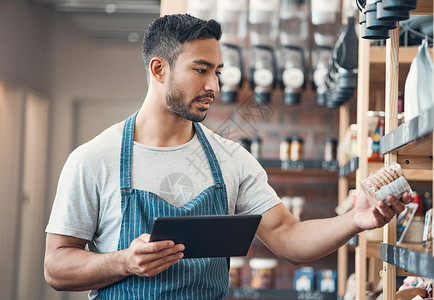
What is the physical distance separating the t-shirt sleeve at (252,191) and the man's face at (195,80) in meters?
0.26

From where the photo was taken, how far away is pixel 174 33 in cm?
206

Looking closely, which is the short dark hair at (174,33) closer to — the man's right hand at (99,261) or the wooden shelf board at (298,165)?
the man's right hand at (99,261)

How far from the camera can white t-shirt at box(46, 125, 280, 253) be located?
1.93 meters

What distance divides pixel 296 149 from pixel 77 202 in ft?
7.57

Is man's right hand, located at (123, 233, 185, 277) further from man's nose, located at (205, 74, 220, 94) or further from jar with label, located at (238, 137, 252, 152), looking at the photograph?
jar with label, located at (238, 137, 252, 152)

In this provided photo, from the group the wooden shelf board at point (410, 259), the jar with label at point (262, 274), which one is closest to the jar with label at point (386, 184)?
the wooden shelf board at point (410, 259)

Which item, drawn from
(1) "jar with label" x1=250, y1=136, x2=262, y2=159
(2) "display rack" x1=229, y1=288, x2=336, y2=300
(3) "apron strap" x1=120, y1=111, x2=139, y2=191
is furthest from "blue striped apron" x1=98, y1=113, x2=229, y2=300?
(1) "jar with label" x1=250, y1=136, x2=262, y2=159

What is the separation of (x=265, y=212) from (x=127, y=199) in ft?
1.49

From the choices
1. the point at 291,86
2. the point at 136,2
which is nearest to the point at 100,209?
the point at 291,86

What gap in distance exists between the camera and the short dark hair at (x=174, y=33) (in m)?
2.03

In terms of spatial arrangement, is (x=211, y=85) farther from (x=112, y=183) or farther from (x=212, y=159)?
(x=112, y=183)

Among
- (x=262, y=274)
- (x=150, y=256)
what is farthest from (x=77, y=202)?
(x=262, y=274)

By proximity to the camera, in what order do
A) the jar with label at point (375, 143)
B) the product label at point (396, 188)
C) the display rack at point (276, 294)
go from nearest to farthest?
the product label at point (396, 188)
the jar with label at point (375, 143)
the display rack at point (276, 294)

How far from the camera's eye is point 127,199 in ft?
6.32
